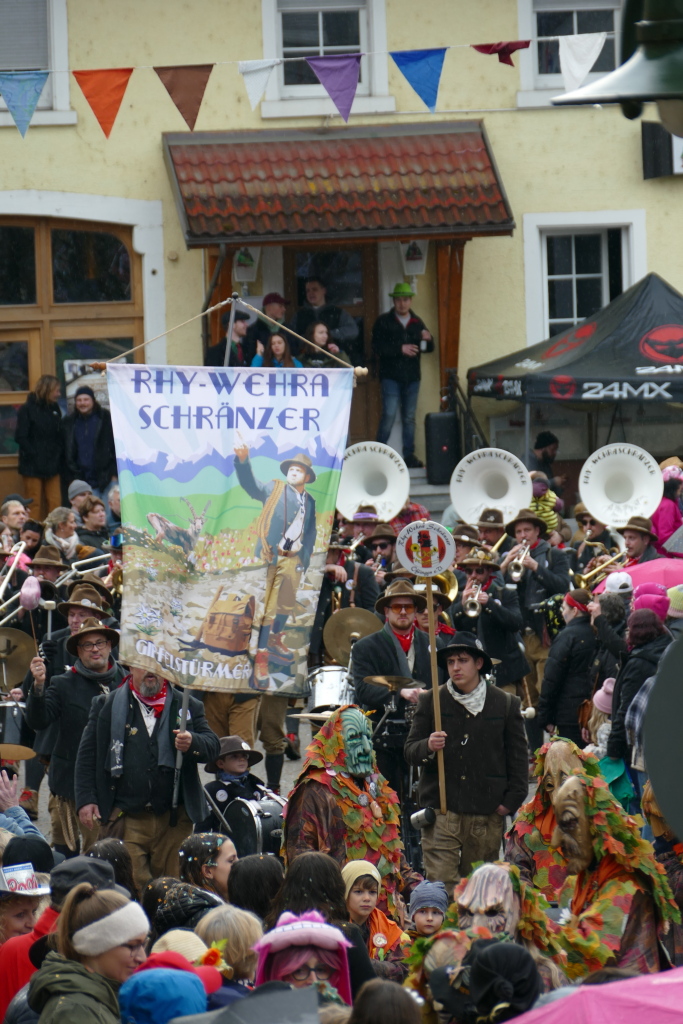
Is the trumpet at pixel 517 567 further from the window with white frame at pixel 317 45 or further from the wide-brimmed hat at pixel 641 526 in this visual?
the window with white frame at pixel 317 45

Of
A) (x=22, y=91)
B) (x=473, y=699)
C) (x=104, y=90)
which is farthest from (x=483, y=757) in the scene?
(x=22, y=91)

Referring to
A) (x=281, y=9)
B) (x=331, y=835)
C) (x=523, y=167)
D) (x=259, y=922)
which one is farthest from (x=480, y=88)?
(x=259, y=922)

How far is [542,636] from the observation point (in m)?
12.8

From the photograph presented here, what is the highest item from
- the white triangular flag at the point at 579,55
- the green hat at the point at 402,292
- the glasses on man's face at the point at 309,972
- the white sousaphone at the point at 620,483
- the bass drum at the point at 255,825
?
the white triangular flag at the point at 579,55

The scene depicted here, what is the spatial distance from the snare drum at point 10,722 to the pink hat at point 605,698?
12.0 ft

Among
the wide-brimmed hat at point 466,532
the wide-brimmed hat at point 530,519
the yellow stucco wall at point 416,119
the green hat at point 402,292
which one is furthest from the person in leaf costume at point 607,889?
the yellow stucco wall at point 416,119

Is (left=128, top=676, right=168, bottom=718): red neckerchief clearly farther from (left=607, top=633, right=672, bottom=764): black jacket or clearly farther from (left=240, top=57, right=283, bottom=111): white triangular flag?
(left=240, top=57, right=283, bottom=111): white triangular flag

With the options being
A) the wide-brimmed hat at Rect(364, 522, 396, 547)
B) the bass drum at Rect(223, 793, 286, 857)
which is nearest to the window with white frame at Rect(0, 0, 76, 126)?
the wide-brimmed hat at Rect(364, 522, 396, 547)

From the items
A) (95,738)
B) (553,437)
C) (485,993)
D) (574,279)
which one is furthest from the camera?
(574,279)

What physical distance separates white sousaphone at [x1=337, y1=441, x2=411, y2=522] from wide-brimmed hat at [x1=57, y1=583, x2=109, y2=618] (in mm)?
4915

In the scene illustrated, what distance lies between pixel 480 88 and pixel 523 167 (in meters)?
1.04

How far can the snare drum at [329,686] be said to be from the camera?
33.2 ft

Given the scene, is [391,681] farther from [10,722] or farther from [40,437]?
[40,437]

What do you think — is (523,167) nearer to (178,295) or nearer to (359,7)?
(359,7)
